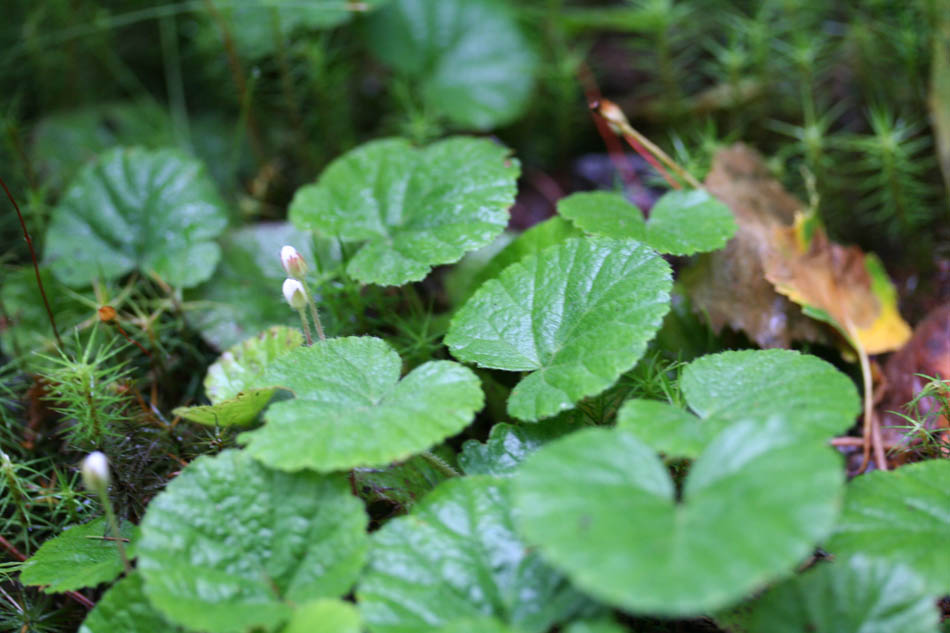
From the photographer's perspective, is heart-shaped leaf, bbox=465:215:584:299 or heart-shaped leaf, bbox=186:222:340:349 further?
heart-shaped leaf, bbox=186:222:340:349

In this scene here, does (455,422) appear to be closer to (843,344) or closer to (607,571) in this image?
(607,571)

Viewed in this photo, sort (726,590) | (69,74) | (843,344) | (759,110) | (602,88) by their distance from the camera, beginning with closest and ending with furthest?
Result: (726,590)
(843,344)
(759,110)
(69,74)
(602,88)

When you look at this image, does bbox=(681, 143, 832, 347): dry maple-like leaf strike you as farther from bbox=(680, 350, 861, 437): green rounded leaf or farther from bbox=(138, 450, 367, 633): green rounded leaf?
bbox=(138, 450, 367, 633): green rounded leaf

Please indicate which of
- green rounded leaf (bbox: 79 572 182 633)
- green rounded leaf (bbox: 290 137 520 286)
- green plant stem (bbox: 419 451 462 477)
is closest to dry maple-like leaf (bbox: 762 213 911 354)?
green rounded leaf (bbox: 290 137 520 286)

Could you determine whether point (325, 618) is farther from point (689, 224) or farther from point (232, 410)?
point (689, 224)

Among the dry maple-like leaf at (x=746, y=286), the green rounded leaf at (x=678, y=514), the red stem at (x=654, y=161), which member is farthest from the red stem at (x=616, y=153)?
the green rounded leaf at (x=678, y=514)

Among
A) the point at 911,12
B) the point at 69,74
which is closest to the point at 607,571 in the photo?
the point at 911,12
